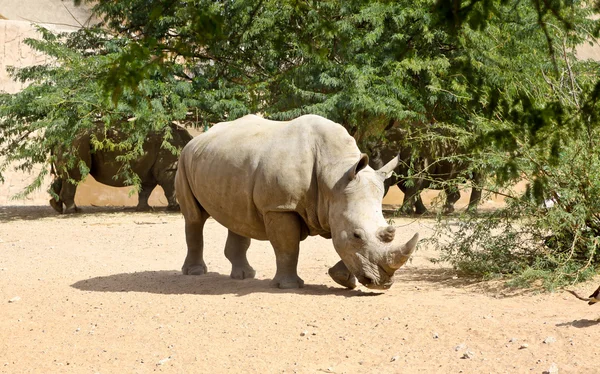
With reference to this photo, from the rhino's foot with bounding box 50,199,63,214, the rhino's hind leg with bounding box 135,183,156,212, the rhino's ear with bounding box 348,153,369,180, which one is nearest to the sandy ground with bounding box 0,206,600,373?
the rhino's ear with bounding box 348,153,369,180

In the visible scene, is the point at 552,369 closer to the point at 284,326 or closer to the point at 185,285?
the point at 284,326

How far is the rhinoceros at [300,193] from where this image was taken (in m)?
7.15

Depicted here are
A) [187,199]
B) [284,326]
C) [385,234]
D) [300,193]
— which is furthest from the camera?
[187,199]

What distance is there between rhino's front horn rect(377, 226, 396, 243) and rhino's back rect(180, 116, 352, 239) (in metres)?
0.76

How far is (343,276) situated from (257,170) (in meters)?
1.20

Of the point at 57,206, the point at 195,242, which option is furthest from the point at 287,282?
the point at 57,206

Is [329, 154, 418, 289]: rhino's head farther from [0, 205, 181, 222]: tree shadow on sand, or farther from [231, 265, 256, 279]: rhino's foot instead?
[0, 205, 181, 222]: tree shadow on sand

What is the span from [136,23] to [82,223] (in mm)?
5431

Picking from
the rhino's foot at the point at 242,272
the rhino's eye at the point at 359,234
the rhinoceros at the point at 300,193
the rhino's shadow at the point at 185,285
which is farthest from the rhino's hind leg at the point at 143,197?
the rhino's eye at the point at 359,234

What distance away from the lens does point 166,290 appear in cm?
816

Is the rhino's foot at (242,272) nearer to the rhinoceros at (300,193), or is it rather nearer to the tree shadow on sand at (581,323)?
the rhinoceros at (300,193)

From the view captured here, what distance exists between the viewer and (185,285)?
839 centimetres

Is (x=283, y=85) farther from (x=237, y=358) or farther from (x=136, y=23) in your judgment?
(x=237, y=358)

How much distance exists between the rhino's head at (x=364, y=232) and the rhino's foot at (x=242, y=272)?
165cm
